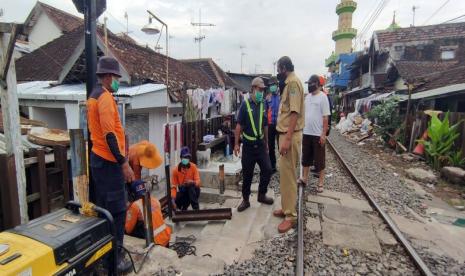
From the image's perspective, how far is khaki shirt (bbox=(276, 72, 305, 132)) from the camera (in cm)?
365

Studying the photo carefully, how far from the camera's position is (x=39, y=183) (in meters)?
3.57

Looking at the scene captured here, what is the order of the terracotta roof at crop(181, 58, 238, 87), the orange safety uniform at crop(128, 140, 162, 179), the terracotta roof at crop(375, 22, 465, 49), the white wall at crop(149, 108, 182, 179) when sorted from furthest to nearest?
1. the terracotta roof at crop(375, 22, 465, 49)
2. the terracotta roof at crop(181, 58, 238, 87)
3. the white wall at crop(149, 108, 182, 179)
4. the orange safety uniform at crop(128, 140, 162, 179)

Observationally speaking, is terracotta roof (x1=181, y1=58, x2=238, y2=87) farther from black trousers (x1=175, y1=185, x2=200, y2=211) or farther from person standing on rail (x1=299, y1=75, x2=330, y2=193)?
black trousers (x1=175, y1=185, x2=200, y2=211)

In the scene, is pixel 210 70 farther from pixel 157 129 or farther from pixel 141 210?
pixel 141 210

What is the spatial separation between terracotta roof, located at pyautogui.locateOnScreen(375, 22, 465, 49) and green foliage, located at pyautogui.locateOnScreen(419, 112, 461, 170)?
46.3ft

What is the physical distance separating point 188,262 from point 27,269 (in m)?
1.72

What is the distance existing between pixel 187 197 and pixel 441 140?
7972mm

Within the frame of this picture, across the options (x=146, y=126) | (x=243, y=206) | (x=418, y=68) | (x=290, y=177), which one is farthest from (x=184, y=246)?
(x=418, y=68)

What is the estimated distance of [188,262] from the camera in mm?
3006

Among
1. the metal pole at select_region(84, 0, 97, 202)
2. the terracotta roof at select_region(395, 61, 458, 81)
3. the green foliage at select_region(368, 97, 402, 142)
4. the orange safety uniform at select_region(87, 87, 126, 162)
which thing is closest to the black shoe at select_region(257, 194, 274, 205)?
the orange safety uniform at select_region(87, 87, 126, 162)

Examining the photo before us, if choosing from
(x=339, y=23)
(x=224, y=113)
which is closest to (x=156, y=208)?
(x=224, y=113)

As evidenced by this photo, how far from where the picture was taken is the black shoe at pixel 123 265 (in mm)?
2729

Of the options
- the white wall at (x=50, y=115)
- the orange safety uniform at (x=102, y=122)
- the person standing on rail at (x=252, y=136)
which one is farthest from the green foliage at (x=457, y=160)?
the white wall at (x=50, y=115)

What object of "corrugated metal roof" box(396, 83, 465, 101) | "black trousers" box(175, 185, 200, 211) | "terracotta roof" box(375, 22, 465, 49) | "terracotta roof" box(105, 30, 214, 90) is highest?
"terracotta roof" box(375, 22, 465, 49)
